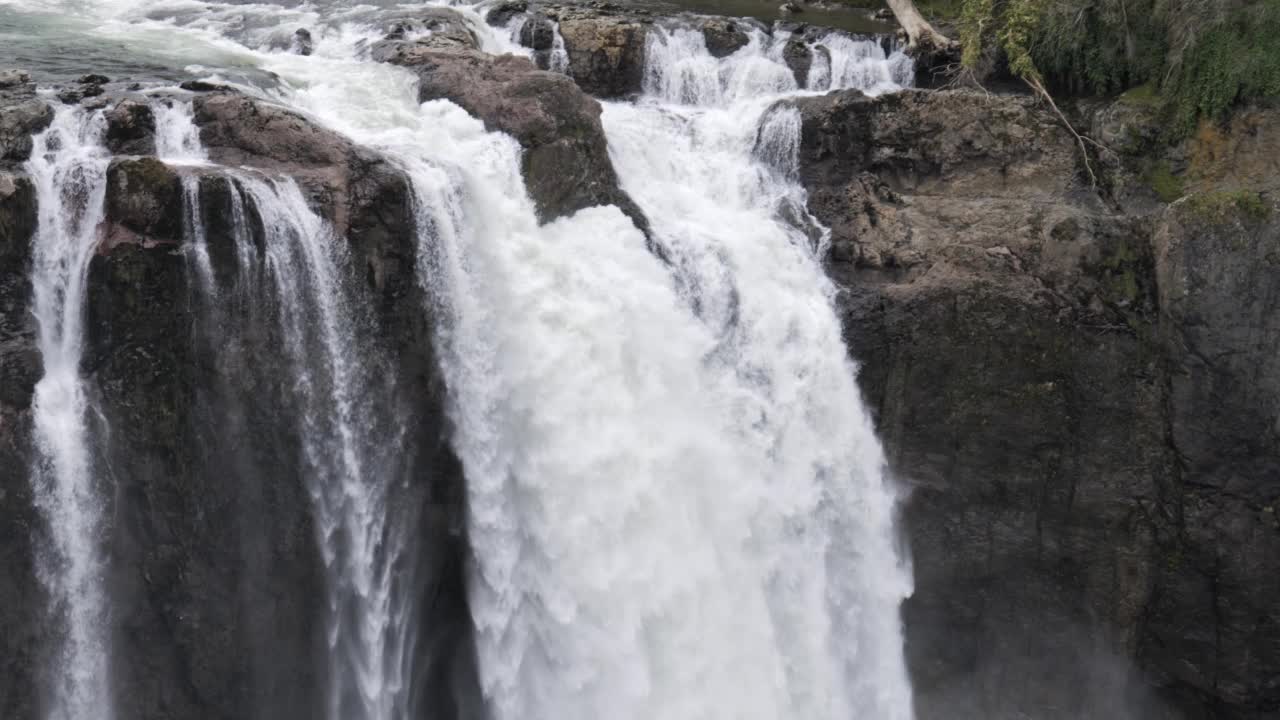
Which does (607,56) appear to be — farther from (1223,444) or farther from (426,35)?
(1223,444)

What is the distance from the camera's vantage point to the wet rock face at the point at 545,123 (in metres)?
13.6

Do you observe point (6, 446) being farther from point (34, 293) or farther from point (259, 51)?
point (259, 51)

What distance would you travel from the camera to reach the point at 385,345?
37.0 ft

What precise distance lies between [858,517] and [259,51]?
532 inches

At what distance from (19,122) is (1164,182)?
16.3 meters

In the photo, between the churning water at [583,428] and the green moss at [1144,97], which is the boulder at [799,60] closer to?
the churning water at [583,428]

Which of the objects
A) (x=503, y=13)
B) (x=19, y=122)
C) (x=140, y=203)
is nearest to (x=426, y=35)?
(x=503, y=13)

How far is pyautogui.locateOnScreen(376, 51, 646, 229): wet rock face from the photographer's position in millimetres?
13617

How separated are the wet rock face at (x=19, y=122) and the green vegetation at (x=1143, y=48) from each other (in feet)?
48.0

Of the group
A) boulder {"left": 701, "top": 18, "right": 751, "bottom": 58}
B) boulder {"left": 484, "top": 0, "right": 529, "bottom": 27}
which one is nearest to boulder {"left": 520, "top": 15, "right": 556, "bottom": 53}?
boulder {"left": 484, "top": 0, "right": 529, "bottom": 27}

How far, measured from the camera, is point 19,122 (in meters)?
10.6

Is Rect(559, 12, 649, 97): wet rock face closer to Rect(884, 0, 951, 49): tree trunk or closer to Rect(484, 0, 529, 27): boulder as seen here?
Rect(484, 0, 529, 27): boulder

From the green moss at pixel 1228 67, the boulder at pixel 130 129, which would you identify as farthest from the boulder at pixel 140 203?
the green moss at pixel 1228 67

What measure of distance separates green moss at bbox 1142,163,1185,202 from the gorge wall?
28 centimetres
